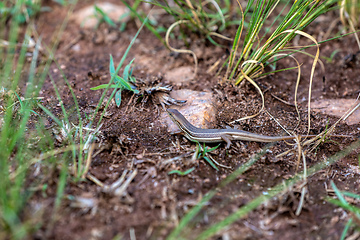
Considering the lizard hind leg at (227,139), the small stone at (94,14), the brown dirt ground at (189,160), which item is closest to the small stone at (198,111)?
the brown dirt ground at (189,160)

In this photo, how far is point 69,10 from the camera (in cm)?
558

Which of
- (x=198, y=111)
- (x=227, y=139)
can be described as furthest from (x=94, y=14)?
(x=227, y=139)

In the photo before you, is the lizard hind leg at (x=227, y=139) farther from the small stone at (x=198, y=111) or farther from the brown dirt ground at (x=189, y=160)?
the small stone at (x=198, y=111)

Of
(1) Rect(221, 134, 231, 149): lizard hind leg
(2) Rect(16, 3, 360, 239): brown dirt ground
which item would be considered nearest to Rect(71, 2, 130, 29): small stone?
(2) Rect(16, 3, 360, 239): brown dirt ground

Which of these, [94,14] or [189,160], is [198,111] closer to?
[189,160]

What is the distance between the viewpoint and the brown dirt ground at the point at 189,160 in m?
2.42

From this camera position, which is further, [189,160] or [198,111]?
[198,111]

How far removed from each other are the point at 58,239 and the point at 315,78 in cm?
405

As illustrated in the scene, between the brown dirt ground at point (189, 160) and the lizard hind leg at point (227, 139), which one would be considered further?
the lizard hind leg at point (227, 139)

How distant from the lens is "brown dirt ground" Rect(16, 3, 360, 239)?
7.93ft

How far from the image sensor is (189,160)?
300 centimetres

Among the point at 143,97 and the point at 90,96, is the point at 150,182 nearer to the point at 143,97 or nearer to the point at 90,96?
the point at 143,97

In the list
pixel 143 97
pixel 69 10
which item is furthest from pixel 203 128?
pixel 69 10

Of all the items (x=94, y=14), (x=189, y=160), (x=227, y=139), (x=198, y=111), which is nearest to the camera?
(x=189, y=160)
